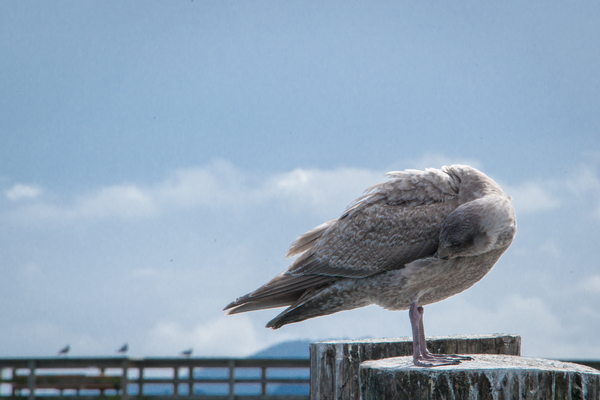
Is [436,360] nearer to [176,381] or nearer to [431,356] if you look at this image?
[431,356]

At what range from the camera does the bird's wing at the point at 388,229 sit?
401 cm

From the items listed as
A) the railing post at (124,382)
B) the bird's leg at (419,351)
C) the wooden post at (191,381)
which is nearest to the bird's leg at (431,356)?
the bird's leg at (419,351)

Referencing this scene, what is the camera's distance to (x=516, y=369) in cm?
272

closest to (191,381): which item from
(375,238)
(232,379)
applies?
(232,379)

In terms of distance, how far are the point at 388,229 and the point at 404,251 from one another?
229mm

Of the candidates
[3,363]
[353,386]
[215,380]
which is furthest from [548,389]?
[3,363]

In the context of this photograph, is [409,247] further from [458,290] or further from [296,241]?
[296,241]

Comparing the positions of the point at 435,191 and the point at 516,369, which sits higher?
the point at 435,191

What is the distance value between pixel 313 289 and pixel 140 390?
303 inches

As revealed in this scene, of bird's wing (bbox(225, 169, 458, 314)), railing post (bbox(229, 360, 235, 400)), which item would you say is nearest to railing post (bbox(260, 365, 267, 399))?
railing post (bbox(229, 360, 235, 400))

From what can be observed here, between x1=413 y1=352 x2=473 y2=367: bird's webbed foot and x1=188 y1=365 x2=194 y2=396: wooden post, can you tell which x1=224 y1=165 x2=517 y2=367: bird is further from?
x1=188 y1=365 x2=194 y2=396: wooden post

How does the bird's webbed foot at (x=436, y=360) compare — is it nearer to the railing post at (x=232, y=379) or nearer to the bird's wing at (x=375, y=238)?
the bird's wing at (x=375, y=238)

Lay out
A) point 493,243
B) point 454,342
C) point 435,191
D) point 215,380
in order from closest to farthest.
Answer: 1. point 493,243
2. point 435,191
3. point 454,342
4. point 215,380

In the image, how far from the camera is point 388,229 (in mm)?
4148
